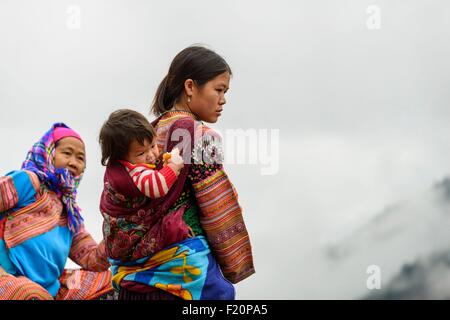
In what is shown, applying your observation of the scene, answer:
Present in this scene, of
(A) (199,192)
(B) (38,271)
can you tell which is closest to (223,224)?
(A) (199,192)

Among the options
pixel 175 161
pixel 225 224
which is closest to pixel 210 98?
pixel 175 161

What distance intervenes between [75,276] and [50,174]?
32.4 inches

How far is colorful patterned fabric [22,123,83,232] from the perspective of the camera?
18.7 ft

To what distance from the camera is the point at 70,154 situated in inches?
231

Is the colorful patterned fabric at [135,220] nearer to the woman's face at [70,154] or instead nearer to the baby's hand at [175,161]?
the baby's hand at [175,161]

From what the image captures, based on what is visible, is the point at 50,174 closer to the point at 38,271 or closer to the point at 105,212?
the point at 38,271

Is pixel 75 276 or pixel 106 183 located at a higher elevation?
pixel 106 183

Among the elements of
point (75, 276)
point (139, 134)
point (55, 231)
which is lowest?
point (75, 276)

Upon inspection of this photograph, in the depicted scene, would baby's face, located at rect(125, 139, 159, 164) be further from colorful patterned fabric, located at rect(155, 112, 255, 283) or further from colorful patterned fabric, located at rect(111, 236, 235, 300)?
colorful patterned fabric, located at rect(111, 236, 235, 300)

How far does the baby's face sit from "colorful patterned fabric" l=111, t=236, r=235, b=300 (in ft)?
1.59

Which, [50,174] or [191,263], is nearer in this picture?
[191,263]

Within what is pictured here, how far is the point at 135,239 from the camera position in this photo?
4020 millimetres

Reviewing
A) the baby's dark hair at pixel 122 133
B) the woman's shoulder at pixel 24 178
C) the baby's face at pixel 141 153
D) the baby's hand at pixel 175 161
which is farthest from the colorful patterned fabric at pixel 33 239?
the baby's hand at pixel 175 161

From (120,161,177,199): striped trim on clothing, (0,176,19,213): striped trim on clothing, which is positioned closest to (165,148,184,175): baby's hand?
(120,161,177,199): striped trim on clothing
